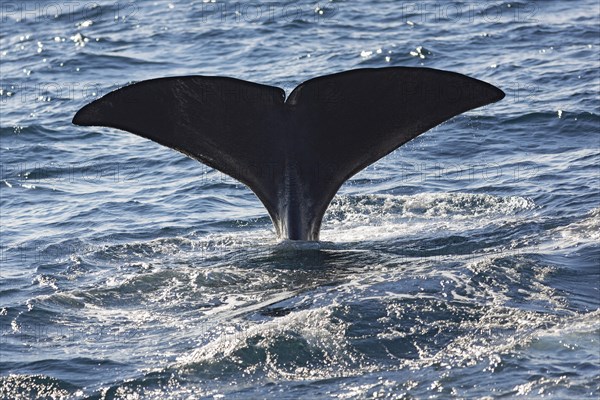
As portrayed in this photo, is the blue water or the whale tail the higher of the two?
the whale tail

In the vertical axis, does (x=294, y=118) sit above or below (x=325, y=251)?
above

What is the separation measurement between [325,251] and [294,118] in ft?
4.44

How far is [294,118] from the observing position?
9.51 metres

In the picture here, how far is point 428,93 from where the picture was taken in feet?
30.3

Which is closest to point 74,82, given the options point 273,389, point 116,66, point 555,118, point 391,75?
point 116,66

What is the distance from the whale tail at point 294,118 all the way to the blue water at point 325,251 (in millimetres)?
806

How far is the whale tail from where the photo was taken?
916 cm

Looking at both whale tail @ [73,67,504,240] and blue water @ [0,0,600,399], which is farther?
whale tail @ [73,67,504,240]

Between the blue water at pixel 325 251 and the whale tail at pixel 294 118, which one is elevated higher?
the whale tail at pixel 294 118

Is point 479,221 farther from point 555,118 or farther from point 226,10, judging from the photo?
point 226,10

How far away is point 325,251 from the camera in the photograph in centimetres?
1027

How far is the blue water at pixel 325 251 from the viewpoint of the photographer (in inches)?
304

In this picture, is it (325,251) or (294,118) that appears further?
(325,251)

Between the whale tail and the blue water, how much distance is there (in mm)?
806
